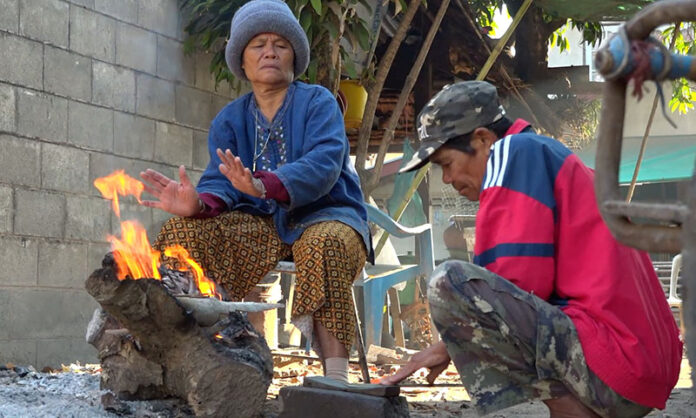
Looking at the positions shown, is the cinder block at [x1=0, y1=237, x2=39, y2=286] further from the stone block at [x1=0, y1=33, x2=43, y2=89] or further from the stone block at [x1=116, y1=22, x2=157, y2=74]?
the stone block at [x1=116, y1=22, x2=157, y2=74]

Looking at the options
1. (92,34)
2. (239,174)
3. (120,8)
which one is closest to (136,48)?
(120,8)

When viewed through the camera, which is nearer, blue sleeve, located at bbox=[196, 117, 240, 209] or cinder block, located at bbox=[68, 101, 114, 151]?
blue sleeve, located at bbox=[196, 117, 240, 209]

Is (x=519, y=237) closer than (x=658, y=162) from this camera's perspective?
Yes

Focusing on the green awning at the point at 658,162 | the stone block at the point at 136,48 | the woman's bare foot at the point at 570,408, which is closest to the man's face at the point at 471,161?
the woman's bare foot at the point at 570,408

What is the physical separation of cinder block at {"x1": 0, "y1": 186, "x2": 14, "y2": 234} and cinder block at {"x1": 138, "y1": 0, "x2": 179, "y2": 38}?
161 centimetres

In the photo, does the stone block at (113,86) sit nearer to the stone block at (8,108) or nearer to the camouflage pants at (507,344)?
the stone block at (8,108)

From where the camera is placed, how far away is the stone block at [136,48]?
6035mm

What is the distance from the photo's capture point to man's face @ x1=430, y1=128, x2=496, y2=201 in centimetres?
291

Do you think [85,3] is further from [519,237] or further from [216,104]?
[519,237]

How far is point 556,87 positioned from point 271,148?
286 inches

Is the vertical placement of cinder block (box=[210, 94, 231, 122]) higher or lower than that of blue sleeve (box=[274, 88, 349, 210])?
higher

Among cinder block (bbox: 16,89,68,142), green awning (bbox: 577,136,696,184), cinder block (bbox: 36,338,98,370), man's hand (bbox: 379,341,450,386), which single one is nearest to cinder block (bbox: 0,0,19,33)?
cinder block (bbox: 16,89,68,142)

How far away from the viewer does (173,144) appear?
655 centimetres

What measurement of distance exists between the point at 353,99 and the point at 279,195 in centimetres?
402
